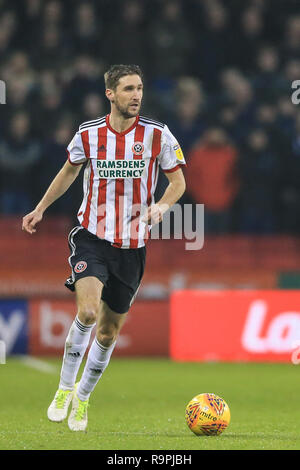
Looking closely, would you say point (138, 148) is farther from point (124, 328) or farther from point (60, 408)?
point (124, 328)

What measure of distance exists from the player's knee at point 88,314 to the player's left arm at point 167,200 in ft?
2.03

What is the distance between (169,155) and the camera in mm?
6348

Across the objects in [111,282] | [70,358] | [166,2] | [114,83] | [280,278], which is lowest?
[280,278]

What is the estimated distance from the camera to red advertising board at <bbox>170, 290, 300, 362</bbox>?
12.6 m

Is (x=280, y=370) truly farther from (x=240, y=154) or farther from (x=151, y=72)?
(x=151, y=72)

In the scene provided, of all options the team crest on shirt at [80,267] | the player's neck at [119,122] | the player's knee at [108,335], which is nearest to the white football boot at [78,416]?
the player's knee at [108,335]

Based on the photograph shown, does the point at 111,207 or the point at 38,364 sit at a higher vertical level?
the point at 111,207

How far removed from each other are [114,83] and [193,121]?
732cm

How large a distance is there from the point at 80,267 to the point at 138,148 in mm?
846

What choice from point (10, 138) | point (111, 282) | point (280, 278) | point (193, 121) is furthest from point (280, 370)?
point (111, 282)

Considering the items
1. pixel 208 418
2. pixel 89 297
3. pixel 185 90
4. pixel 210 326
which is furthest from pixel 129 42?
pixel 208 418

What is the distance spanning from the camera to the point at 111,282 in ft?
20.7

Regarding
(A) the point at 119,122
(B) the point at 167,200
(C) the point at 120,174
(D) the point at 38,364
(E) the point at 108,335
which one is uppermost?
(A) the point at 119,122

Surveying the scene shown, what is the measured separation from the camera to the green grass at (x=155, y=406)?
566cm
